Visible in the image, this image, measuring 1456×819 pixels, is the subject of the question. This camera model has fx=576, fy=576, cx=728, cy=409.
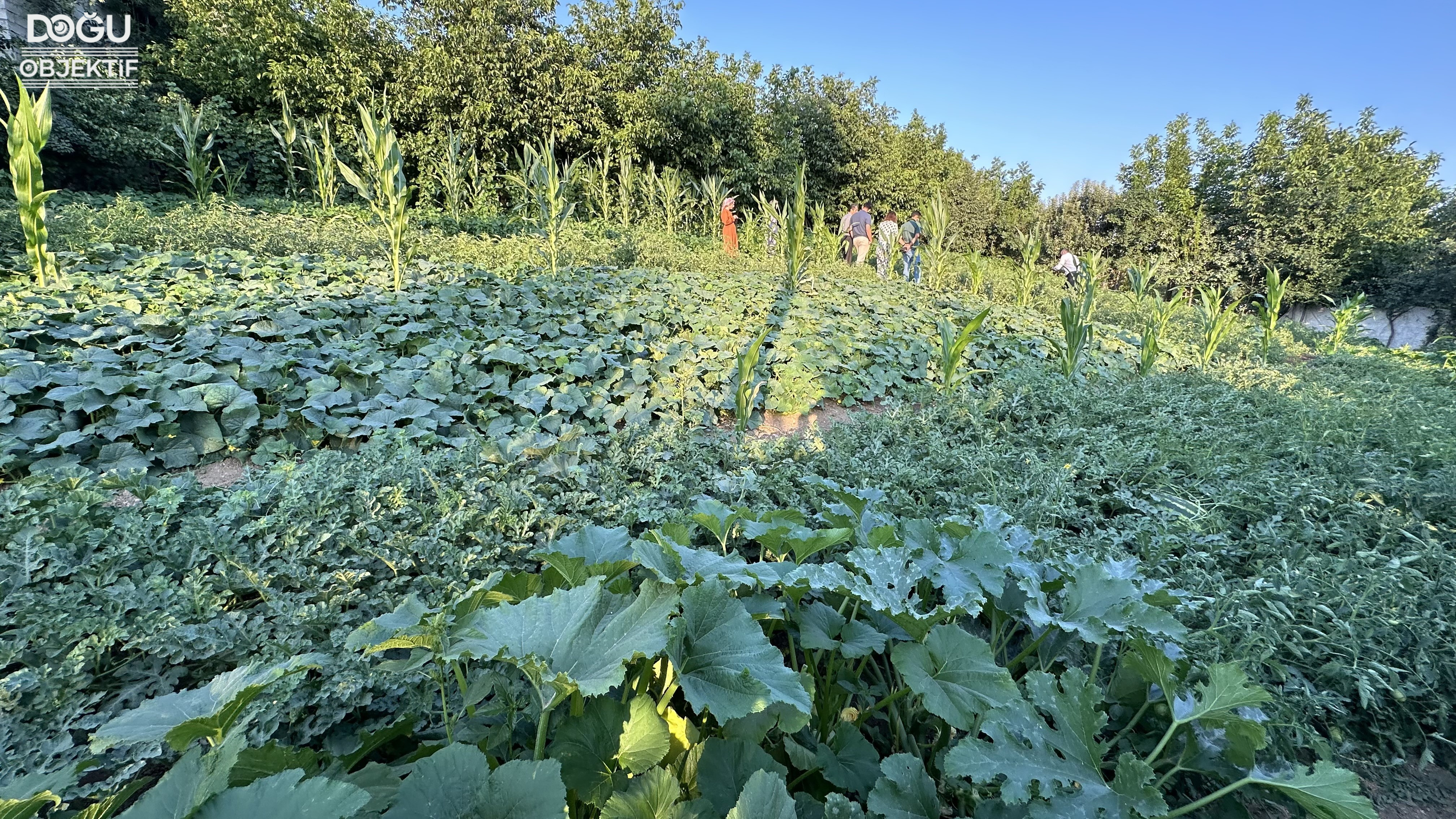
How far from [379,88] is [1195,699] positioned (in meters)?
15.6

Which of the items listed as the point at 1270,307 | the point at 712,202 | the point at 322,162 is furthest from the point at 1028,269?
the point at 322,162

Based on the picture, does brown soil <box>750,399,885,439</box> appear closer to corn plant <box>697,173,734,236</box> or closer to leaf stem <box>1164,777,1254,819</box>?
leaf stem <box>1164,777,1254,819</box>

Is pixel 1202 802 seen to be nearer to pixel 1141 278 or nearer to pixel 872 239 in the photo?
pixel 1141 278

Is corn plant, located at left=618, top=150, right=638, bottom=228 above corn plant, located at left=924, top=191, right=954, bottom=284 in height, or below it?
above

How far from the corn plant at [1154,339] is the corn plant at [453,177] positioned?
30.7ft

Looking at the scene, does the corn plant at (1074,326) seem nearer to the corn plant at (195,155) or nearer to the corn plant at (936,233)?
the corn plant at (936,233)

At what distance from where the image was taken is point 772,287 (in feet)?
19.7

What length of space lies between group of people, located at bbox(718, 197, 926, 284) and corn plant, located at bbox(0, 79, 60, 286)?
275 inches

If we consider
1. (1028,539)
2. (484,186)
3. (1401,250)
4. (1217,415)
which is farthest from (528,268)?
(1401,250)

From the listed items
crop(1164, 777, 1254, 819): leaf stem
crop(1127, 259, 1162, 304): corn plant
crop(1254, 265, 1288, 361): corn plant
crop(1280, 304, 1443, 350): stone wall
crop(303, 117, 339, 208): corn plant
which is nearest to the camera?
crop(1164, 777, 1254, 819): leaf stem

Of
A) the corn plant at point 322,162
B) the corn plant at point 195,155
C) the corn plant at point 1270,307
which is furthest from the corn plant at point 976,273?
the corn plant at point 195,155

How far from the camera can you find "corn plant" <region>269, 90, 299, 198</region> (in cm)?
886

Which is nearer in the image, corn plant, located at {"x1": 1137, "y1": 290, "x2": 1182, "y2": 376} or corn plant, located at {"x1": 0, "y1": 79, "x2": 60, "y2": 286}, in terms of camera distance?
corn plant, located at {"x1": 0, "y1": 79, "x2": 60, "y2": 286}

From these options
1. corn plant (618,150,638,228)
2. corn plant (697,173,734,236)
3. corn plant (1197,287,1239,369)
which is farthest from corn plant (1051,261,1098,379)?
corn plant (697,173,734,236)
